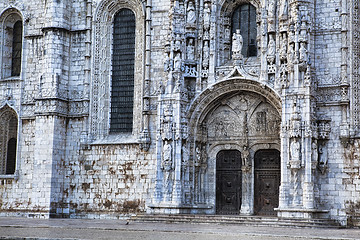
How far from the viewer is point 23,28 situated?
105ft

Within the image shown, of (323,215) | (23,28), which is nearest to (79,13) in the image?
(23,28)

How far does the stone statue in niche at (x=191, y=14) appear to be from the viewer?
2759 centimetres

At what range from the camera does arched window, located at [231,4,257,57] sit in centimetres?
2767

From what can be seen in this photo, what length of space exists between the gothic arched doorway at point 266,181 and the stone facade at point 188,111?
1.8 inches

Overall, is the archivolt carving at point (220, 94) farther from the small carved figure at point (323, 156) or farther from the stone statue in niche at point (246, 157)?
the small carved figure at point (323, 156)

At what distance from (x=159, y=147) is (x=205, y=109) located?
9.01 ft

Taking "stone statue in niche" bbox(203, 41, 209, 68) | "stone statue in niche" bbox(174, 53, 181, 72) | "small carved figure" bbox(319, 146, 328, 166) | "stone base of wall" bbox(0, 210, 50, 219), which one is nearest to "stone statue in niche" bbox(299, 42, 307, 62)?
"small carved figure" bbox(319, 146, 328, 166)

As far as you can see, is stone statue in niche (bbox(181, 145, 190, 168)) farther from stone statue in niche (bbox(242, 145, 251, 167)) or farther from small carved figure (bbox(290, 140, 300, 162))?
small carved figure (bbox(290, 140, 300, 162))

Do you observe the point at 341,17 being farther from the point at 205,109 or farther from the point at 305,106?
the point at 205,109

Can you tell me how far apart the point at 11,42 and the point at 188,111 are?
1148cm

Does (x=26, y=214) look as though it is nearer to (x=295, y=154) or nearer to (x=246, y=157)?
(x=246, y=157)

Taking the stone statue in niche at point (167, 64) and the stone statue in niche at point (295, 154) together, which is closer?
the stone statue in niche at point (295, 154)

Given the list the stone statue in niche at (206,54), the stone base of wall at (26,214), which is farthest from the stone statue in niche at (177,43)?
the stone base of wall at (26,214)

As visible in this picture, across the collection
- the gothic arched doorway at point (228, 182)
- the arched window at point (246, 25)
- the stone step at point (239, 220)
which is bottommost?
the stone step at point (239, 220)
